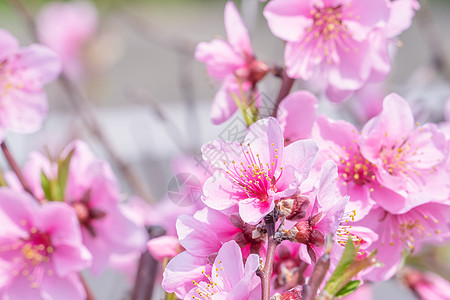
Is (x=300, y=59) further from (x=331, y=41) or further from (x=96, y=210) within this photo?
(x=96, y=210)

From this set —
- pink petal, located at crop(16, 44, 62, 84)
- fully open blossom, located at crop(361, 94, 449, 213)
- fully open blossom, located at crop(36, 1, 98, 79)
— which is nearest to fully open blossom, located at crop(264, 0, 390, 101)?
fully open blossom, located at crop(361, 94, 449, 213)

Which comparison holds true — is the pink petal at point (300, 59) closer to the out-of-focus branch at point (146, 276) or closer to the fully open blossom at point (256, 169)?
the fully open blossom at point (256, 169)

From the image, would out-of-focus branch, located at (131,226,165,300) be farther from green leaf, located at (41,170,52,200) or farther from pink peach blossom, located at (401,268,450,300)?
pink peach blossom, located at (401,268,450,300)

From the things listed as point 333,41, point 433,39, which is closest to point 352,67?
point 333,41

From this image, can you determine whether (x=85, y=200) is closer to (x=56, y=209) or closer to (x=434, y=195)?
(x=56, y=209)

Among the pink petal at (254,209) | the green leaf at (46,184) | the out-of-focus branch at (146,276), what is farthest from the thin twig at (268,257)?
the green leaf at (46,184)

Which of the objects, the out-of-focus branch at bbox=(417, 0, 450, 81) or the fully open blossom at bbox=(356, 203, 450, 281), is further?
the out-of-focus branch at bbox=(417, 0, 450, 81)
